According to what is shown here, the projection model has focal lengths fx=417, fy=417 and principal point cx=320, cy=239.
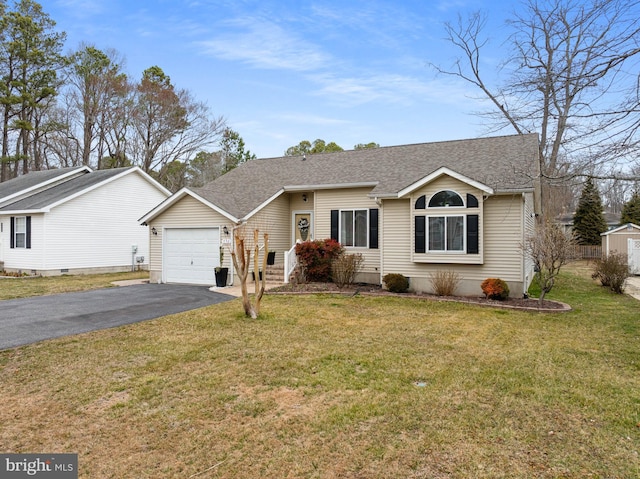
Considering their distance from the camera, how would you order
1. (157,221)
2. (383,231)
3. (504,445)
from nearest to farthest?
(504,445) → (383,231) → (157,221)

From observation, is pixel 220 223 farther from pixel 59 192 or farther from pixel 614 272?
pixel 614 272

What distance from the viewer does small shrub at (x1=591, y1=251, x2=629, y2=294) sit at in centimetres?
1246

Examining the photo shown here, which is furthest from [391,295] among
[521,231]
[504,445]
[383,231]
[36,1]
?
[36,1]

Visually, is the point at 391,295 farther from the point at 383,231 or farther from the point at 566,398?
the point at 566,398

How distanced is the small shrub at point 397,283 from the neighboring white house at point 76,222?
1382cm

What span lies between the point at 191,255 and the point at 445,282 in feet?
28.6

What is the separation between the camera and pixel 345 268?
13.1m

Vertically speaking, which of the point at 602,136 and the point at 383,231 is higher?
the point at 602,136

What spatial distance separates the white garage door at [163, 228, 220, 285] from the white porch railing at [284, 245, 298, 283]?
2.41 meters

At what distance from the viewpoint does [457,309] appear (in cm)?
976

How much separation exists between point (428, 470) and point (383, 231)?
9.83 meters

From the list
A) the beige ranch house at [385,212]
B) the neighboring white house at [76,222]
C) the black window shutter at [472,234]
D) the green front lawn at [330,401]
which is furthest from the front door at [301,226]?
the neighboring white house at [76,222]

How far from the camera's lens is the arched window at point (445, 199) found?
11.4m

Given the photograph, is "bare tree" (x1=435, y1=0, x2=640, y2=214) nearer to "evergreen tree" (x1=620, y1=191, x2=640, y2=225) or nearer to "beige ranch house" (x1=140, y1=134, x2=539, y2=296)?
"beige ranch house" (x1=140, y1=134, x2=539, y2=296)
